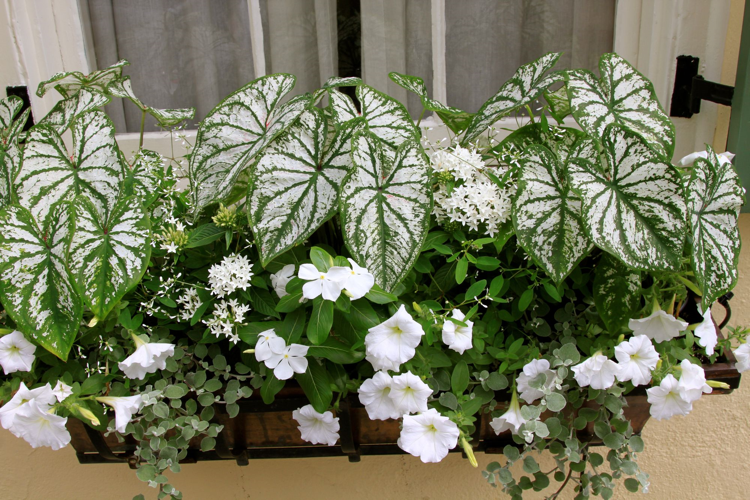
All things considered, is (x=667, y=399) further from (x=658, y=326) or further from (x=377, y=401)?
(x=377, y=401)

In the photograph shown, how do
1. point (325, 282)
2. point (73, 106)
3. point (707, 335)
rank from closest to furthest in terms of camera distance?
point (325, 282) < point (707, 335) < point (73, 106)

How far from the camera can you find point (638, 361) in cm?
77

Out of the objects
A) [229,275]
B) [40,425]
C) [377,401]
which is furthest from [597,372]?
[40,425]

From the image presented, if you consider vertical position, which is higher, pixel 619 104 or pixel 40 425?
pixel 619 104

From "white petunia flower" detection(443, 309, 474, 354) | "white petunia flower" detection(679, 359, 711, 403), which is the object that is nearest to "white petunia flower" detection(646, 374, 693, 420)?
"white petunia flower" detection(679, 359, 711, 403)

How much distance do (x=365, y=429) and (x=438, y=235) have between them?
32 cm

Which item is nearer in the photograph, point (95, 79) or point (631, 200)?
point (631, 200)

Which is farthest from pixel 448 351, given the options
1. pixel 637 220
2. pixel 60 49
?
pixel 60 49

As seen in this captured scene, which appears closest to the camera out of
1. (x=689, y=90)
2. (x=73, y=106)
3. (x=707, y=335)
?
(x=707, y=335)

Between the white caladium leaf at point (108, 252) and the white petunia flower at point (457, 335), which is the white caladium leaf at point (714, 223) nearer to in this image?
the white petunia flower at point (457, 335)

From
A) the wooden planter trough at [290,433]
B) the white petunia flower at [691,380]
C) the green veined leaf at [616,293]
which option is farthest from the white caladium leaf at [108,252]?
the white petunia flower at [691,380]

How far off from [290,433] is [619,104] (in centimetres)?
70

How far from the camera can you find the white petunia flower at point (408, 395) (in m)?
0.74

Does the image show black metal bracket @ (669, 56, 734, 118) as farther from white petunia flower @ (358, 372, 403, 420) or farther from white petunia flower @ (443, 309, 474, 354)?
white petunia flower @ (358, 372, 403, 420)
